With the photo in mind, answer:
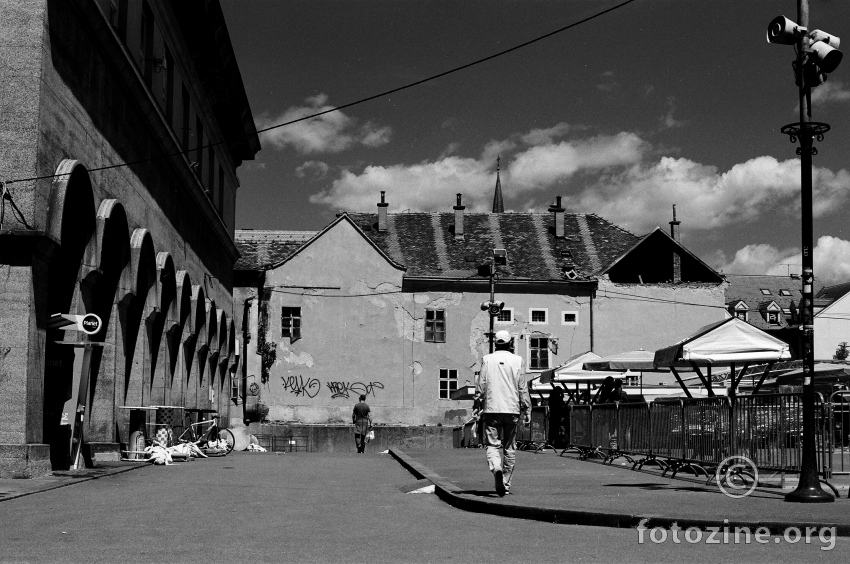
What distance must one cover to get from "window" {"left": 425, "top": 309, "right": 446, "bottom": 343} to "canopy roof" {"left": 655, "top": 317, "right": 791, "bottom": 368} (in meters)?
41.0

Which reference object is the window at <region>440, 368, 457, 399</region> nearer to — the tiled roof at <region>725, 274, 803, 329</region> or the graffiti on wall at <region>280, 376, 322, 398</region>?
the graffiti on wall at <region>280, 376, 322, 398</region>

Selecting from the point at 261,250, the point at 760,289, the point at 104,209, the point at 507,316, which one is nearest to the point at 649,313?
the point at 507,316

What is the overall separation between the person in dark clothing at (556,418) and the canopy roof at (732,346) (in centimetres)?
1082

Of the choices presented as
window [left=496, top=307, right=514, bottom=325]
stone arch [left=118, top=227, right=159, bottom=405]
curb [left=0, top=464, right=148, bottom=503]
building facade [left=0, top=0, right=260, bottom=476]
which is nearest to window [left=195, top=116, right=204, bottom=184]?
building facade [left=0, top=0, right=260, bottom=476]

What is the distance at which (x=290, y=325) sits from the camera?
2219 inches

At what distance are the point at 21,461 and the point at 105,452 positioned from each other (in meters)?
5.59

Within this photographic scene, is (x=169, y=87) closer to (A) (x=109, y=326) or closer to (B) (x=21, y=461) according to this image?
(A) (x=109, y=326)

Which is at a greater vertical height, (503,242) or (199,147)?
(503,242)

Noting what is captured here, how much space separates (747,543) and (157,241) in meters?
19.6

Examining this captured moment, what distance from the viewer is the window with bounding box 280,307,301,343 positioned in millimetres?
56281

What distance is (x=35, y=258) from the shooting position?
51.0 feet

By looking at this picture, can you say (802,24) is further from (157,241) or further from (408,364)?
(408,364)

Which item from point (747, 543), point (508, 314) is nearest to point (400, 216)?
point (508, 314)

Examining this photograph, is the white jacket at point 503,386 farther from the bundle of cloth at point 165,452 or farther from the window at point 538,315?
the window at point 538,315
